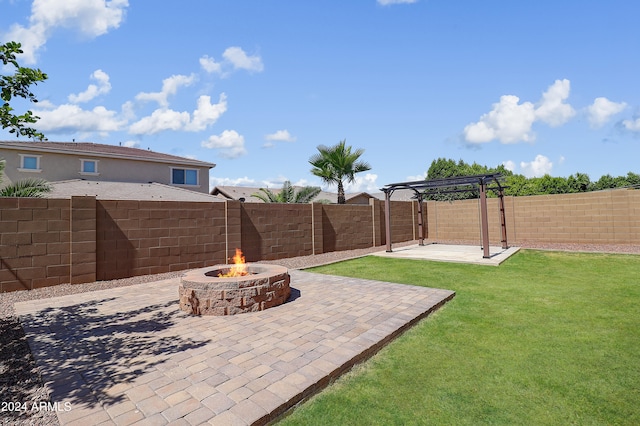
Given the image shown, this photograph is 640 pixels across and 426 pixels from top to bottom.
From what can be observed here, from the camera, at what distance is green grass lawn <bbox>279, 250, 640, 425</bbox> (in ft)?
8.75

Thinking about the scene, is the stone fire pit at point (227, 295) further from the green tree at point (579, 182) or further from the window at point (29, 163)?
the green tree at point (579, 182)

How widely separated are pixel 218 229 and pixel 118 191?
10097 millimetres

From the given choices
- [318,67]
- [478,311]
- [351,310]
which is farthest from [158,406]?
[318,67]

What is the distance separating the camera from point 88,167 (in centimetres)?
1908

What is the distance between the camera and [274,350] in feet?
12.5

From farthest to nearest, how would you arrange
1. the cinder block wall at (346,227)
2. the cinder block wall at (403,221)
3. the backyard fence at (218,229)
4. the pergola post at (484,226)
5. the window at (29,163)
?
the window at (29,163) → the cinder block wall at (403,221) → the cinder block wall at (346,227) → the pergola post at (484,226) → the backyard fence at (218,229)

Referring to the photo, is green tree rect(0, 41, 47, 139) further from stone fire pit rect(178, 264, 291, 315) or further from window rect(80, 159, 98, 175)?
window rect(80, 159, 98, 175)

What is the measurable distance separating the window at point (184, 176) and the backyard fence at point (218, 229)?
13579 mm

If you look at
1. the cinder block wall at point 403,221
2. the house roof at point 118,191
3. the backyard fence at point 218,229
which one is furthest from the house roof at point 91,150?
the cinder block wall at point 403,221

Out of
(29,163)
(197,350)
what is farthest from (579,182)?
(29,163)

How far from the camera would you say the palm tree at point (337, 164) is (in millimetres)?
18812

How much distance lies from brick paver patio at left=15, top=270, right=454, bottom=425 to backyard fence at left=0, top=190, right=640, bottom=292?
1.49m

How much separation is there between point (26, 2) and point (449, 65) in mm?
12436

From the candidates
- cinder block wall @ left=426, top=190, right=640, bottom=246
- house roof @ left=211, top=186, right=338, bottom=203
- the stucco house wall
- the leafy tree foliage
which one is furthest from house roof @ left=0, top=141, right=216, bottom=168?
the leafy tree foliage
